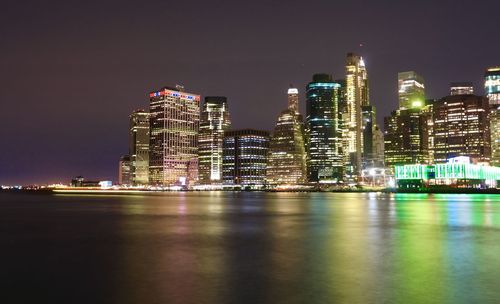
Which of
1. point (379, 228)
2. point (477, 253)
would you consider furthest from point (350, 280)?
point (379, 228)

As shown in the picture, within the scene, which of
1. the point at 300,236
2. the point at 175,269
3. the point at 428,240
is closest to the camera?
the point at 175,269

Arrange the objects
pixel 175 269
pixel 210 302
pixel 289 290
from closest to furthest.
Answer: pixel 210 302 → pixel 289 290 → pixel 175 269

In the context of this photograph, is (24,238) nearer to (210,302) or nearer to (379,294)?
(210,302)

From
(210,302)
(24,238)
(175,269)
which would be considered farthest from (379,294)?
(24,238)

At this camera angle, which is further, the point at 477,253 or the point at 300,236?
the point at 300,236

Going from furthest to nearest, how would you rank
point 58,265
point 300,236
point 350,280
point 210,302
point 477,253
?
point 300,236 < point 477,253 < point 58,265 < point 350,280 < point 210,302

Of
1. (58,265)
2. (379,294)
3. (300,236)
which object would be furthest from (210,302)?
(300,236)

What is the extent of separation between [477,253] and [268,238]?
48.0 feet

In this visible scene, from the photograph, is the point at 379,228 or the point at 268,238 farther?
the point at 379,228

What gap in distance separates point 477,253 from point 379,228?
1577 centimetres

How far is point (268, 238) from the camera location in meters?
37.4

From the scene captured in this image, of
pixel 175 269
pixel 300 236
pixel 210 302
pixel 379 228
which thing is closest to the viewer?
pixel 210 302

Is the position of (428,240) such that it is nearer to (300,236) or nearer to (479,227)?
(300,236)

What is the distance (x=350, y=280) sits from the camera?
2111 centimetres
